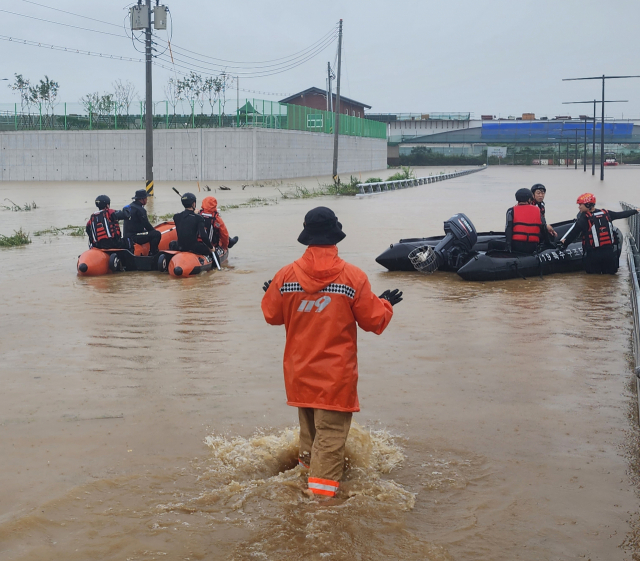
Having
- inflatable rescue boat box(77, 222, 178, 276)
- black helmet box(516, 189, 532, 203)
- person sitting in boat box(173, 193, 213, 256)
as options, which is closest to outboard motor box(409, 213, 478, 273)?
black helmet box(516, 189, 532, 203)

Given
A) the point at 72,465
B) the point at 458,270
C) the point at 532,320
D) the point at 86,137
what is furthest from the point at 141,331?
the point at 86,137

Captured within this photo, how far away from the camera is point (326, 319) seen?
15.0ft

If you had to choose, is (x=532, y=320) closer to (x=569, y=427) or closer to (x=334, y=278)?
(x=569, y=427)

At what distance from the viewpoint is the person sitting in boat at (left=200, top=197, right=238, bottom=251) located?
13517 millimetres

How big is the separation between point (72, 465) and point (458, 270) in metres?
8.67

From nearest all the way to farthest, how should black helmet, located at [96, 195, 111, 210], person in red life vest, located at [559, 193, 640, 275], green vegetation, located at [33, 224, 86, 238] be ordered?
1. person in red life vest, located at [559, 193, 640, 275]
2. black helmet, located at [96, 195, 111, 210]
3. green vegetation, located at [33, 224, 86, 238]

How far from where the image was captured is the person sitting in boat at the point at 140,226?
13.5 metres

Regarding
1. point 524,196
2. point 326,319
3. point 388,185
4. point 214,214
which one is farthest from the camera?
point 388,185

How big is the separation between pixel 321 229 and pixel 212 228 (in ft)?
31.5

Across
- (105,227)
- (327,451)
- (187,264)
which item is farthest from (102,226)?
(327,451)

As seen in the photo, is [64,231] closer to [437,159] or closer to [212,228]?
[212,228]

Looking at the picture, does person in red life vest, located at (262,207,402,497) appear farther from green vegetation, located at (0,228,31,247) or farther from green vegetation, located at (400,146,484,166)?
green vegetation, located at (400,146,484,166)

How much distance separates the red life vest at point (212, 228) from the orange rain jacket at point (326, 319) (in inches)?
353

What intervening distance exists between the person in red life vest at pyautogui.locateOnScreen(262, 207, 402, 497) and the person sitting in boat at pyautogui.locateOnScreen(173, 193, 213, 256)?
343 inches
